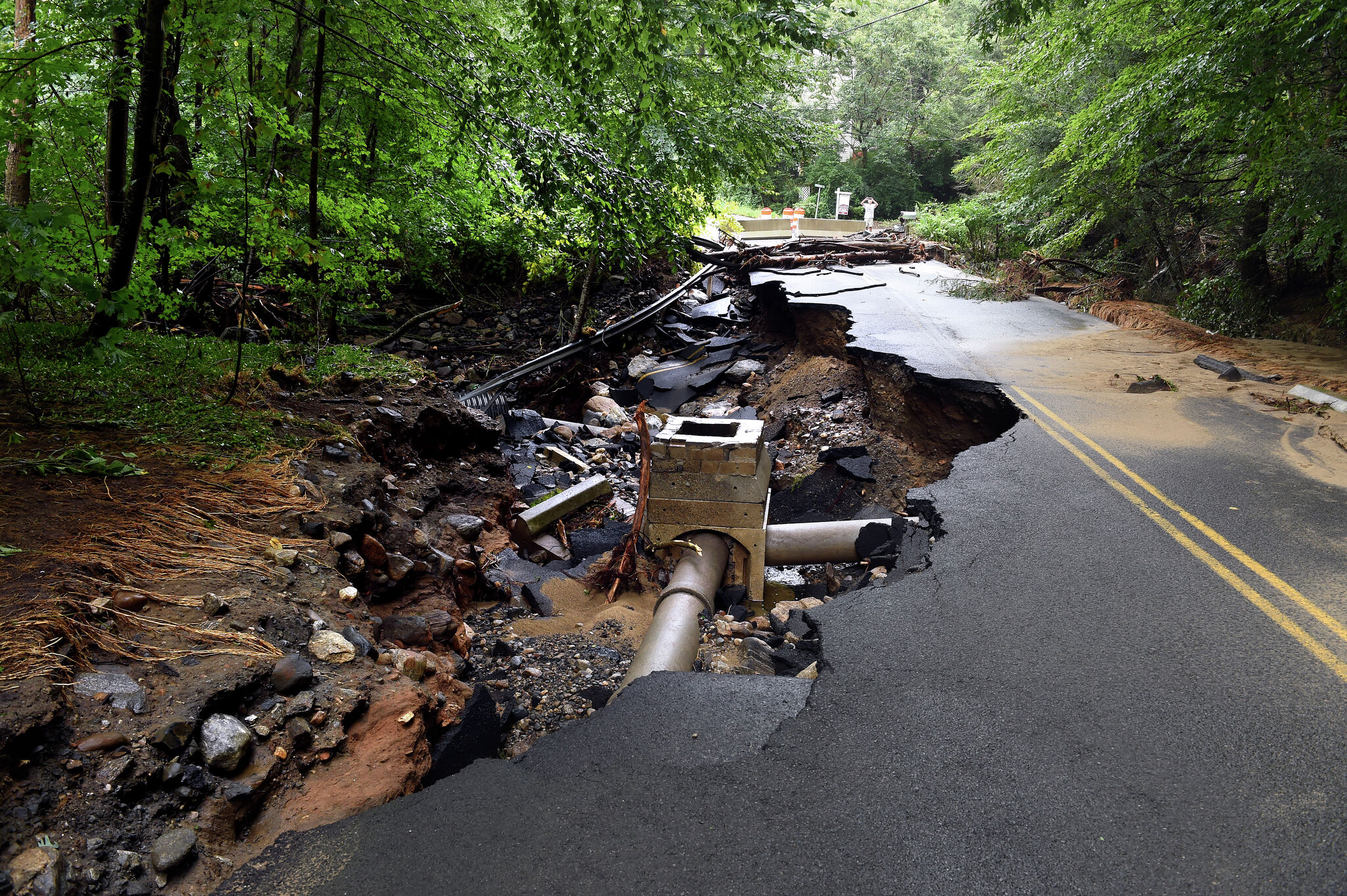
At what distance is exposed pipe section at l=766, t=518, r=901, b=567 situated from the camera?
6387 millimetres

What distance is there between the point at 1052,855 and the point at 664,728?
5.36ft

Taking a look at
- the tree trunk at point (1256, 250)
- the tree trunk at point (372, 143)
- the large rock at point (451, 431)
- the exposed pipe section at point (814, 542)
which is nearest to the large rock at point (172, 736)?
the exposed pipe section at point (814, 542)

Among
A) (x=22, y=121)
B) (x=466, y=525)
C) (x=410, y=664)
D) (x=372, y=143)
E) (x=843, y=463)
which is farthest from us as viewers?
(x=372, y=143)

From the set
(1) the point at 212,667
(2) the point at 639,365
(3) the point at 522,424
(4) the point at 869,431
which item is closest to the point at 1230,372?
(4) the point at 869,431

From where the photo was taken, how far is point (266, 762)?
9.70 ft

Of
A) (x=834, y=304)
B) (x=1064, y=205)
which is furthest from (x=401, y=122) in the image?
(x=1064, y=205)

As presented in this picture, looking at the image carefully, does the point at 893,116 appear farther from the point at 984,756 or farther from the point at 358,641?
the point at 358,641

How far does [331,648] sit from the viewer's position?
143 inches

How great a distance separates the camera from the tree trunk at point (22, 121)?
4811 millimetres

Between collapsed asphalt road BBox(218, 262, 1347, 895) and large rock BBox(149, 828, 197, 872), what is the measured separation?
0.21m

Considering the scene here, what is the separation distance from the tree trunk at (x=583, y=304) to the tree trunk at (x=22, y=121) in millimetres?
7761

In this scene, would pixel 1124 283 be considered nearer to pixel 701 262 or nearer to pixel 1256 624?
pixel 701 262

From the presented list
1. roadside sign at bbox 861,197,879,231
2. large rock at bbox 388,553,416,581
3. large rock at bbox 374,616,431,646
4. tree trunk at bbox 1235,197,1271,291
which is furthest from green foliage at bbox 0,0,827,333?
roadside sign at bbox 861,197,879,231

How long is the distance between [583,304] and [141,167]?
8.76 meters
